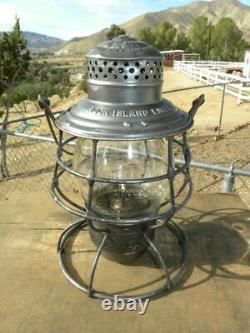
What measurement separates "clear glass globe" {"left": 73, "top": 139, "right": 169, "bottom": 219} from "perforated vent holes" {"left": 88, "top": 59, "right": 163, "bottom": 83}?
1.14ft

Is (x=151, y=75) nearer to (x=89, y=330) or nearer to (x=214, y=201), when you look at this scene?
(x=89, y=330)

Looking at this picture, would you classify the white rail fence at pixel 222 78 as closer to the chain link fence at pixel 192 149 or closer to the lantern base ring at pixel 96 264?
the chain link fence at pixel 192 149

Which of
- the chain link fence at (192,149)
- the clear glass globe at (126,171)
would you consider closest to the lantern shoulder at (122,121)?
the clear glass globe at (126,171)

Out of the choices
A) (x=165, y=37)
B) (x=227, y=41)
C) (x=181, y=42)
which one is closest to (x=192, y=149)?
(x=227, y=41)

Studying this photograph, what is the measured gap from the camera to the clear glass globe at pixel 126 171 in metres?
1.77

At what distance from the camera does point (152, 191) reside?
191 centimetres

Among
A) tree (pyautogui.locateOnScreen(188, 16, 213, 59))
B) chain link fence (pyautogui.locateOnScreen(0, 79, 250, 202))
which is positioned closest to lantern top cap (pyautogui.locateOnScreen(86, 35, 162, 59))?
chain link fence (pyautogui.locateOnScreen(0, 79, 250, 202))

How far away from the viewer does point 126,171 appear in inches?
73.8

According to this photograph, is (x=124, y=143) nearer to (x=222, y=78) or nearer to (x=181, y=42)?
(x=222, y=78)

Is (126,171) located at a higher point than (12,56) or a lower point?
higher

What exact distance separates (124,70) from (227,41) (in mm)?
47574

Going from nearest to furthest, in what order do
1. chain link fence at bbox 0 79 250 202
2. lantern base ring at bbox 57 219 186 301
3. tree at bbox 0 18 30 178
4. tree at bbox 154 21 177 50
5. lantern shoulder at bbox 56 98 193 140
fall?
lantern shoulder at bbox 56 98 193 140
lantern base ring at bbox 57 219 186 301
chain link fence at bbox 0 79 250 202
tree at bbox 0 18 30 178
tree at bbox 154 21 177 50

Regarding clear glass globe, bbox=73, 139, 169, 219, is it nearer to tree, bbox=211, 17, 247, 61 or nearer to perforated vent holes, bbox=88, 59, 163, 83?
perforated vent holes, bbox=88, 59, 163, 83

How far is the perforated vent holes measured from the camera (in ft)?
4.76
